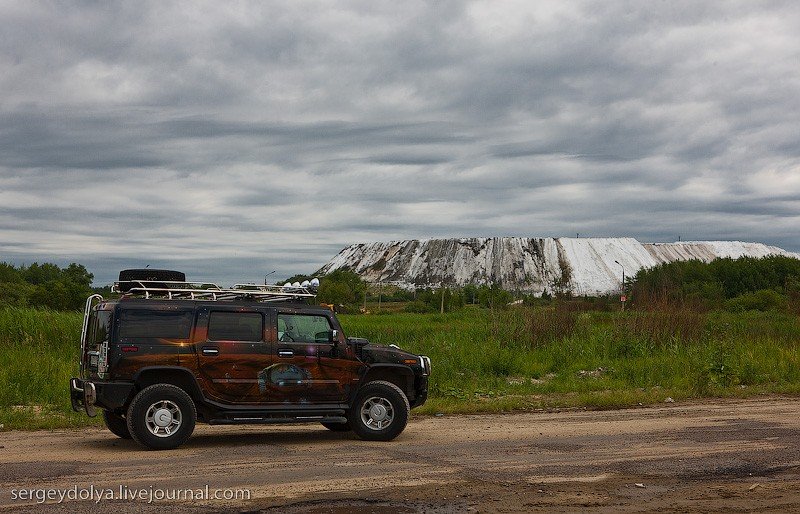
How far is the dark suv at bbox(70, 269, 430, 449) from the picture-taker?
12.0m

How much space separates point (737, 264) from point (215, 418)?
103088 mm

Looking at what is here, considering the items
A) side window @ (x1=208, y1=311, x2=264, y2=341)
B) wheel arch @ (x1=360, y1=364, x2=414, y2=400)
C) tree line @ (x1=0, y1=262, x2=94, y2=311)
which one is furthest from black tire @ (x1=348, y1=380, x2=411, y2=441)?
tree line @ (x1=0, y1=262, x2=94, y2=311)

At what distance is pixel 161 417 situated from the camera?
12.0m

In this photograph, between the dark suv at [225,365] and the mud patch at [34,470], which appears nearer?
the mud patch at [34,470]

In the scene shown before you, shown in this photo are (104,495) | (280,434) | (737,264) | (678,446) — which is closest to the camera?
(104,495)

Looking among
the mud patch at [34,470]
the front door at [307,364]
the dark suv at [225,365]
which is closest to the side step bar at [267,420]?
the dark suv at [225,365]

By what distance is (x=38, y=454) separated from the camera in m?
12.0

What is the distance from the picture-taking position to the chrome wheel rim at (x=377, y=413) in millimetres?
13336

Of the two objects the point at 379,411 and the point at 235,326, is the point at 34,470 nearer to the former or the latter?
the point at 235,326

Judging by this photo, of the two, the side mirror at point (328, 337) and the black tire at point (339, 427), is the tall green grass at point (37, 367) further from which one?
the side mirror at point (328, 337)

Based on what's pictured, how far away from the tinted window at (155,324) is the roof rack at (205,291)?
339 millimetres

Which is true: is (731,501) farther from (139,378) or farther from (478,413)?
(478,413)

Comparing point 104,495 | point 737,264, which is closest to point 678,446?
point 104,495

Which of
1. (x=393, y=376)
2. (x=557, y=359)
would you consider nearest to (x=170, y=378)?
(x=393, y=376)
